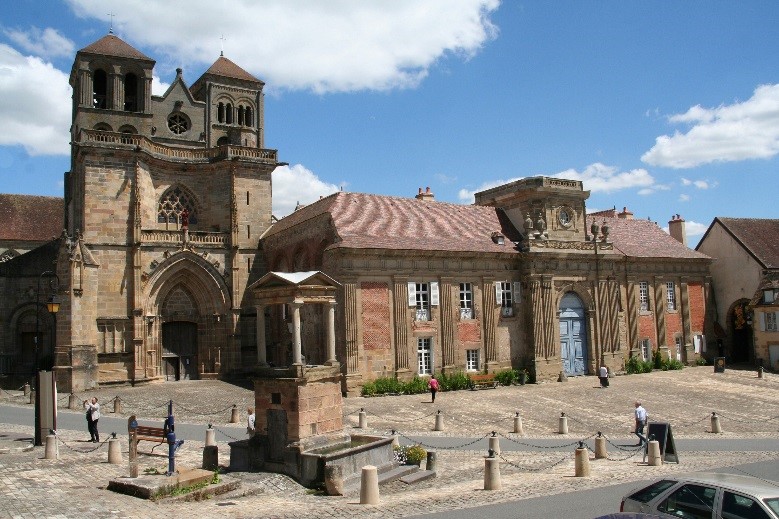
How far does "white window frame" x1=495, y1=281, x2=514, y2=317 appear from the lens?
117 feet

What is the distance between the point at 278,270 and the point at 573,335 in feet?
53.6

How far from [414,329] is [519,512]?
66.3ft

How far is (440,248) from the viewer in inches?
1318

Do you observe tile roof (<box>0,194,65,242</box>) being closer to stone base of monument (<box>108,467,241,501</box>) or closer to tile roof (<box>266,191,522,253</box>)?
tile roof (<box>266,191,522,253</box>)

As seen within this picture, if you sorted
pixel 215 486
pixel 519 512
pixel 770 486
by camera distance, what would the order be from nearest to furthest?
pixel 770 486 → pixel 519 512 → pixel 215 486

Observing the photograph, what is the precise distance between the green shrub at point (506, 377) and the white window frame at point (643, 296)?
10888 millimetres

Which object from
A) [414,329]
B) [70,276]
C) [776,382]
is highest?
[70,276]

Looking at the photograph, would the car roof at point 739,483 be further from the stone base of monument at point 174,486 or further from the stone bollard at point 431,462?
the stone base of monument at point 174,486

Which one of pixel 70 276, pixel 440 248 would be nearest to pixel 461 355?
pixel 440 248

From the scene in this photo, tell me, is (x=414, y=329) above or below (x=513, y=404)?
above

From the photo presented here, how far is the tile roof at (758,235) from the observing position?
140 feet

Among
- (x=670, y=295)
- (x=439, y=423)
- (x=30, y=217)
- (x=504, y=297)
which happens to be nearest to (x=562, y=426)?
(x=439, y=423)

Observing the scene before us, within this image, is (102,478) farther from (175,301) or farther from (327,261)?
(175,301)

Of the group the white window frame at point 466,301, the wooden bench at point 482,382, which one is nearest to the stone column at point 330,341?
the wooden bench at point 482,382
